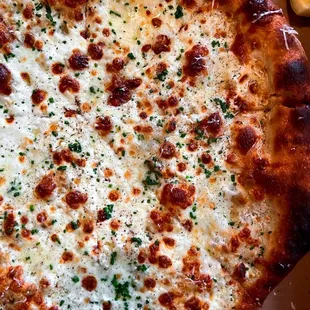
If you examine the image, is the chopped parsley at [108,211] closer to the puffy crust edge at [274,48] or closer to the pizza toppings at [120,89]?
the pizza toppings at [120,89]

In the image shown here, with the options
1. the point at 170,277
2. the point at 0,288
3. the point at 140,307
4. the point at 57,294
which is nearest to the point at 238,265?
the point at 170,277

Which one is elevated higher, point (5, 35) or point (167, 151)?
point (5, 35)

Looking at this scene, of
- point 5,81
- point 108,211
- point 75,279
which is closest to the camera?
point 75,279

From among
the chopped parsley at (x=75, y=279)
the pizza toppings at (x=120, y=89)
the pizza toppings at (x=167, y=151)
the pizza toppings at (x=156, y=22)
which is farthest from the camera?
the pizza toppings at (x=156, y=22)

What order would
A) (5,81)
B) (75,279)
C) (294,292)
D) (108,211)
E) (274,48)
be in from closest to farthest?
(75,279) → (108,211) → (5,81) → (274,48) → (294,292)

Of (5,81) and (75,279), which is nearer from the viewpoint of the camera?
(75,279)

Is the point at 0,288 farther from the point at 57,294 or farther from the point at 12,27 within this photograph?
the point at 12,27

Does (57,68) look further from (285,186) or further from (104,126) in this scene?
(285,186)

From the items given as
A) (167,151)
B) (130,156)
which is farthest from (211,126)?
(130,156)

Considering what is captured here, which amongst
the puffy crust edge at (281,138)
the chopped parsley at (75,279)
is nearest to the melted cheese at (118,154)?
the chopped parsley at (75,279)

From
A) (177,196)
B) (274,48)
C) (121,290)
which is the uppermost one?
(274,48)
